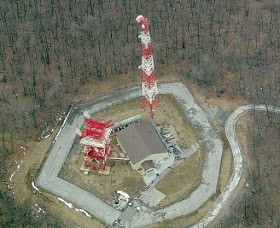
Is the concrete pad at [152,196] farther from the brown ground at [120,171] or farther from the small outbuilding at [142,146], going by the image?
the small outbuilding at [142,146]

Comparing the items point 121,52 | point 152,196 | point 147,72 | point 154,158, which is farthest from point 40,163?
point 121,52

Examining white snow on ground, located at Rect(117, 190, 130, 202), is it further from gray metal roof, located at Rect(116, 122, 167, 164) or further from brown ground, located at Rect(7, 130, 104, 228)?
brown ground, located at Rect(7, 130, 104, 228)

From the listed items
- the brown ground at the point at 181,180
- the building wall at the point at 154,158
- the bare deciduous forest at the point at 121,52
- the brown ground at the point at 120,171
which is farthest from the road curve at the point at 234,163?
the building wall at the point at 154,158

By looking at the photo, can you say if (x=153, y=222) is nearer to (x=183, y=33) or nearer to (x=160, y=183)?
(x=160, y=183)

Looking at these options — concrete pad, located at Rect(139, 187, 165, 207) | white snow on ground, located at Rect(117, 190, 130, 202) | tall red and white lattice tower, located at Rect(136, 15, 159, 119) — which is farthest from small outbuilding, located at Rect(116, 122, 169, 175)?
tall red and white lattice tower, located at Rect(136, 15, 159, 119)

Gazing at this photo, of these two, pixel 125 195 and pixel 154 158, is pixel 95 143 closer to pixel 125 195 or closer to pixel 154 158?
pixel 125 195
